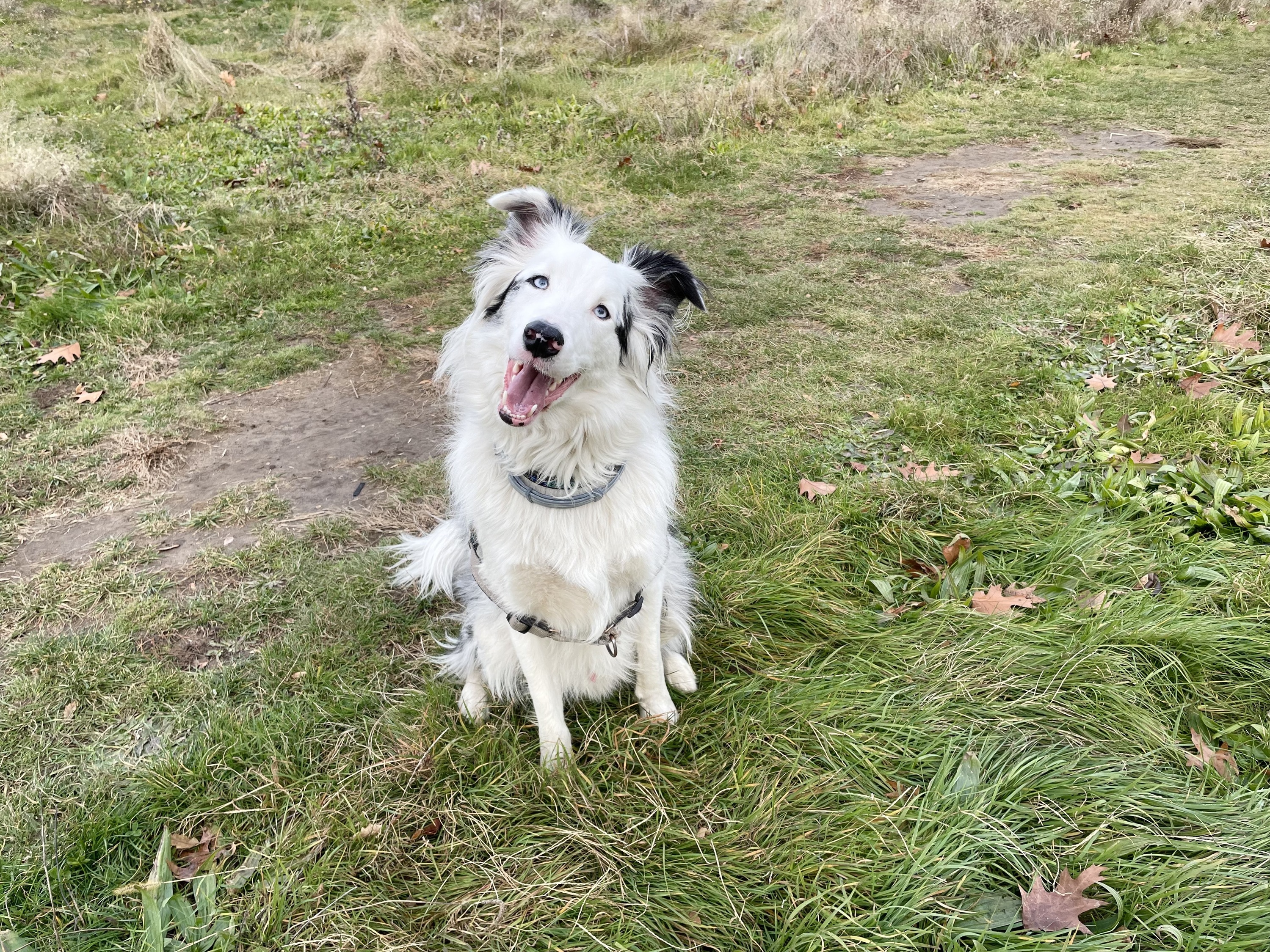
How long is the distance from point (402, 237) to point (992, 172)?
21.4ft

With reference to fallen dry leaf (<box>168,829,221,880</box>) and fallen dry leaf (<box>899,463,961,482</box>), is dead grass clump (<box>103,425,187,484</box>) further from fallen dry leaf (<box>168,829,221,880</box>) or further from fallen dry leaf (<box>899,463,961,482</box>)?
fallen dry leaf (<box>899,463,961,482</box>)

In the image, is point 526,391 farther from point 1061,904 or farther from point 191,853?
point 1061,904

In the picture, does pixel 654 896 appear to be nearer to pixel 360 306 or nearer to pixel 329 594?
pixel 329 594

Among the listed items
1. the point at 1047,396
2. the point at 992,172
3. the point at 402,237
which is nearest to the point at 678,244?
the point at 402,237

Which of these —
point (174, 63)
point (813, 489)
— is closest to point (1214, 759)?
point (813, 489)

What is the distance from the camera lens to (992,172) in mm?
7586

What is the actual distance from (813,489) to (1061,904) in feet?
6.24

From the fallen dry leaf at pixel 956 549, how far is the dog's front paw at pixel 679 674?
1.17 meters

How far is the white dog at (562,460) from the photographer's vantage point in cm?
196

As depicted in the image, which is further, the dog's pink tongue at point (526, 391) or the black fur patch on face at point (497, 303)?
the black fur patch on face at point (497, 303)

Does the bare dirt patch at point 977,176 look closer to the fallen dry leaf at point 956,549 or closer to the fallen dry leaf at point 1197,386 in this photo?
the fallen dry leaf at point 1197,386

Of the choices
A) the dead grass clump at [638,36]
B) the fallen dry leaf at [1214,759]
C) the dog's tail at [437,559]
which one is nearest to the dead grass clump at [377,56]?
the dead grass clump at [638,36]

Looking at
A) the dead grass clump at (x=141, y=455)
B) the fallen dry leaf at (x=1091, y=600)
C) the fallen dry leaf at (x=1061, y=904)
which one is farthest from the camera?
the dead grass clump at (x=141, y=455)

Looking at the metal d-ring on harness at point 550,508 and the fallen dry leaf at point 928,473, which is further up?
the metal d-ring on harness at point 550,508
